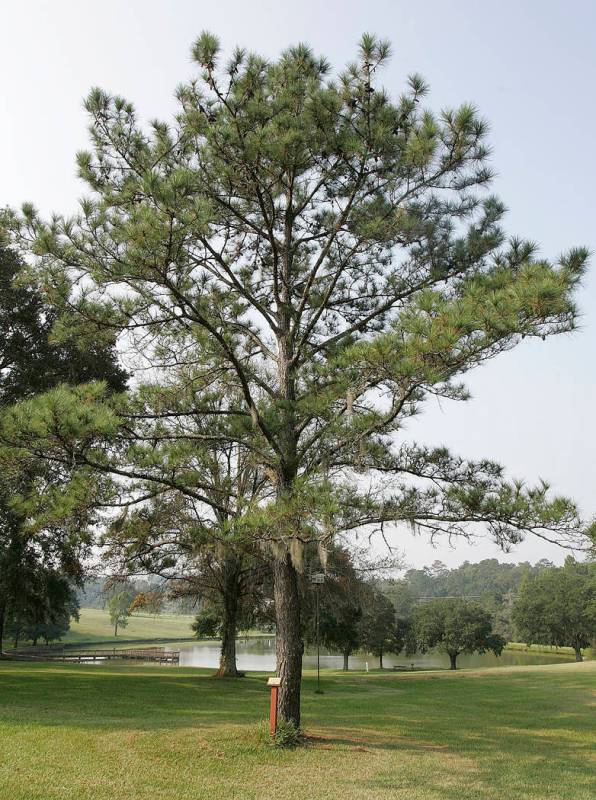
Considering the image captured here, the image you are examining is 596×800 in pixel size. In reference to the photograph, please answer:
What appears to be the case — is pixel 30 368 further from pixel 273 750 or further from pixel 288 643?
pixel 273 750

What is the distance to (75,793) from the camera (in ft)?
17.2

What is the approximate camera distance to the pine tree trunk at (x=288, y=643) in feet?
23.9

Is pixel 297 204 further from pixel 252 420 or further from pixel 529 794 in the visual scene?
pixel 529 794

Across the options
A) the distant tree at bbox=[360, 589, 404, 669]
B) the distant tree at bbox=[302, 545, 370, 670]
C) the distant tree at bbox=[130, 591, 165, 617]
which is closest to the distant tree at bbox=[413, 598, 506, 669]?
the distant tree at bbox=[360, 589, 404, 669]

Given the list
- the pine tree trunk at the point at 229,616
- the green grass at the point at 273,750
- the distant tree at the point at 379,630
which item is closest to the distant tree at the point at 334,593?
the pine tree trunk at the point at 229,616

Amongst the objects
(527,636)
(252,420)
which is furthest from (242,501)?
(527,636)

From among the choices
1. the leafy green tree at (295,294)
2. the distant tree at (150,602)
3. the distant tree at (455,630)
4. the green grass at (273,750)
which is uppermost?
the leafy green tree at (295,294)

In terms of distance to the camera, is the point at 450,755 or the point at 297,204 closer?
the point at 450,755

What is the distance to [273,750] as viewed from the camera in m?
6.81

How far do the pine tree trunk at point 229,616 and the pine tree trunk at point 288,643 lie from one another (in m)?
9.53

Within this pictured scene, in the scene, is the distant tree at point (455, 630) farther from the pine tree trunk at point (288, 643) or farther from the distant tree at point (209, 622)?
the pine tree trunk at point (288, 643)

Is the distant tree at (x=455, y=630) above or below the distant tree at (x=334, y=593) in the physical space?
below

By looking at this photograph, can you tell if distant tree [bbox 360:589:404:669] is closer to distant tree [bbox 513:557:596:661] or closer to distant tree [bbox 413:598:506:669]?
distant tree [bbox 413:598:506:669]

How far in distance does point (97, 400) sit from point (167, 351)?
1657 millimetres
